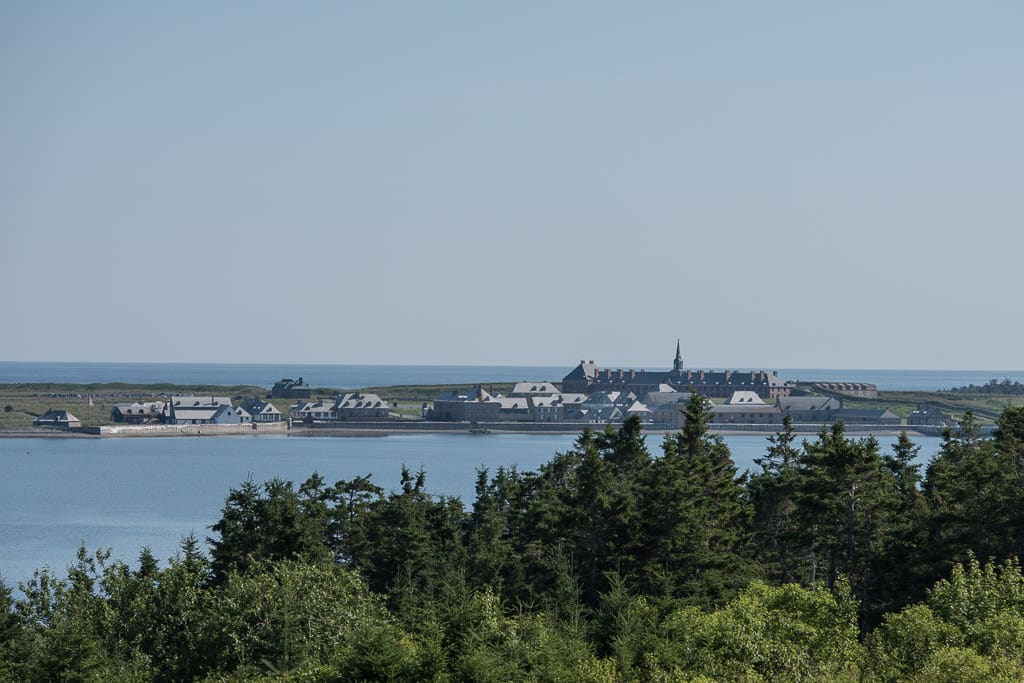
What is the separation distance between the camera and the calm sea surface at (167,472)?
62281mm

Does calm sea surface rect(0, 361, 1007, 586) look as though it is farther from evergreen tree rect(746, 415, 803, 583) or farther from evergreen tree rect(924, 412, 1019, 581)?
evergreen tree rect(924, 412, 1019, 581)

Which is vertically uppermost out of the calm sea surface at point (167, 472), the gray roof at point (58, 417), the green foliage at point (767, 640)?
the green foliage at point (767, 640)

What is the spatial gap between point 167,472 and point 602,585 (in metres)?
74.5

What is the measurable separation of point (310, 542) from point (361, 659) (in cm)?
1359

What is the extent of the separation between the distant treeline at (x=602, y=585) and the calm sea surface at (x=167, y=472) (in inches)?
578

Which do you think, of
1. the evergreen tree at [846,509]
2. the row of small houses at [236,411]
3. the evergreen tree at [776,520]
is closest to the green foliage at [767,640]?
the evergreen tree at [846,509]

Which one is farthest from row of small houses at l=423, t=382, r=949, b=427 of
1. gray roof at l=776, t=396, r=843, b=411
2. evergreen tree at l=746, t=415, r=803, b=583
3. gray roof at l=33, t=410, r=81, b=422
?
evergreen tree at l=746, t=415, r=803, b=583

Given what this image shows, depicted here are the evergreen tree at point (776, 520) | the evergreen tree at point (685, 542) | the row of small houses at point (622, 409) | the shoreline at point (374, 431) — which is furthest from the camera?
the row of small houses at point (622, 409)

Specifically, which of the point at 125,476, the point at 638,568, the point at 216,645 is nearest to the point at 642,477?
the point at 638,568

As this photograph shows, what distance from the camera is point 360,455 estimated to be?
123750 mm

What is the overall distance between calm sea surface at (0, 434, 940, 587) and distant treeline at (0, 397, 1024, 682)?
48.1 feet

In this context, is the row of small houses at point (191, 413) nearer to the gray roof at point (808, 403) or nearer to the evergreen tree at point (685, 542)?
the gray roof at point (808, 403)

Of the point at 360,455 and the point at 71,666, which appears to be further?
the point at 360,455

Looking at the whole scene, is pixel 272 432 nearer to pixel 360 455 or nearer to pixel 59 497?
pixel 360 455
